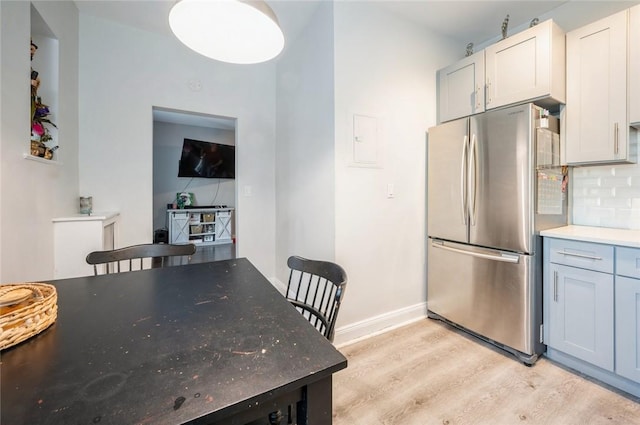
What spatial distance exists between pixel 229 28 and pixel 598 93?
2351 mm

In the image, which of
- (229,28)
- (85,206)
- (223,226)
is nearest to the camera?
(229,28)

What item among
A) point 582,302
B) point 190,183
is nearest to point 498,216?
point 582,302

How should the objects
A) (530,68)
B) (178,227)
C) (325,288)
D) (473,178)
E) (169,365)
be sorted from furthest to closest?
1. (178,227)
2. (473,178)
3. (530,68)
4. (325,288)
5. (169,365)

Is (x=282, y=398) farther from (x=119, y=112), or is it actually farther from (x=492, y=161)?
(x=119, y=112)

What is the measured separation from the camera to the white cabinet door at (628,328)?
1.52 metres

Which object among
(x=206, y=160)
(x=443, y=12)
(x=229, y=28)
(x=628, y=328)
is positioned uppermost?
(x=443, y=12)

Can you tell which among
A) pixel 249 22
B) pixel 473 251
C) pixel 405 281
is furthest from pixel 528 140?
pixel 249 22

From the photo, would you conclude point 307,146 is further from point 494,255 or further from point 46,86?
point 46,86

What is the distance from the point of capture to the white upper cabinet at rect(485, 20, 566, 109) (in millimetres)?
1885

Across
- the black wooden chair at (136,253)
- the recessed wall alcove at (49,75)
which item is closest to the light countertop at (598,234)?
the black wooden chair at (136,253)

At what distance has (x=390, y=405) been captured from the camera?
1524 millimetres

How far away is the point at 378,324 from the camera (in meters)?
2.33

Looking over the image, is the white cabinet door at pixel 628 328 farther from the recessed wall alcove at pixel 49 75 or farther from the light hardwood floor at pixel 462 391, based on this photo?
the recessed wall alcove at pixel 49 75

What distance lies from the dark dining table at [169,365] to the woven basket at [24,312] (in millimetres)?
28
